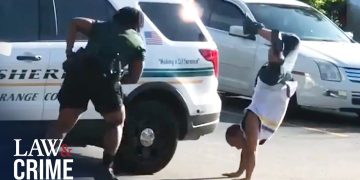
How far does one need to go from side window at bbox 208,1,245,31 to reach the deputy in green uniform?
5.90 m

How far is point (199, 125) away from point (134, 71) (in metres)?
1.21

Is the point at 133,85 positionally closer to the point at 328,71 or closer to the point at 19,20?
the point at 19,20

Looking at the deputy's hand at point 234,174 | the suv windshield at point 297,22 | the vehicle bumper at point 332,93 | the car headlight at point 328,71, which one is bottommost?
the vehicle bumper at point 332,93

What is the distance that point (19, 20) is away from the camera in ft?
21.7

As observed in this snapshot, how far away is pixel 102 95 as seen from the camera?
6297 mm

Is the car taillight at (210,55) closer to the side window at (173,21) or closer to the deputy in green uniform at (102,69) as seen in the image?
the side window at (173,21)

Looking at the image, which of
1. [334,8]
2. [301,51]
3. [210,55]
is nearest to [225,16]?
[301,51]

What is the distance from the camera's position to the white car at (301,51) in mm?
10930

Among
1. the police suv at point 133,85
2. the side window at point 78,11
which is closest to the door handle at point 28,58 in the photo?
the police suv at point 133,85

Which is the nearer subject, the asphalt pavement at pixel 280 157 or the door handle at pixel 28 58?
the door handle at pixel 28 58

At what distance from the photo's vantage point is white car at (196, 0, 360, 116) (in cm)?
1093

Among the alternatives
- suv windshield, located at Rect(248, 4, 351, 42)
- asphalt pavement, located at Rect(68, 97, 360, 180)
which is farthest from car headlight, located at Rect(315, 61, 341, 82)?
suv windshield, located at Rect(248, 4, 351, 42)

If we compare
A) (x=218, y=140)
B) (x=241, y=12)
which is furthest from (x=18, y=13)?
(x=241, y=12)

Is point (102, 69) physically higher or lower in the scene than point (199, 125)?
higher
